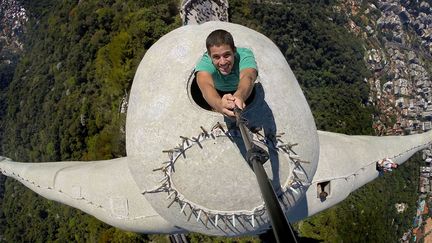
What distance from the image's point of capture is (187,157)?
16.8 ft

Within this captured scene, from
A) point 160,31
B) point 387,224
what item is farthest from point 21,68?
point 387,224

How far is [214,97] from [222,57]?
0.42m

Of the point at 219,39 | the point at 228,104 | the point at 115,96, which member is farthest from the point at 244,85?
the point at 115,96

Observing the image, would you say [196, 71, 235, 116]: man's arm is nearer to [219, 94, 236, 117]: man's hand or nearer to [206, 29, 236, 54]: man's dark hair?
[219, 94, 236, 117]: man's hand

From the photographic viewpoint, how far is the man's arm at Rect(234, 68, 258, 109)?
365cm

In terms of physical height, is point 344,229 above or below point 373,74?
below

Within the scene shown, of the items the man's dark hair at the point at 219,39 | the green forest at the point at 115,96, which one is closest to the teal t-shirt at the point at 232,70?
the man's dark hair at the point at 219,39

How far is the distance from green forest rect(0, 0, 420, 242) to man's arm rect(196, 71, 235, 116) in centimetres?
1208

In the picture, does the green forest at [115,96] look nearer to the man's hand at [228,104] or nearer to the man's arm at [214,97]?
the man's arm at [214,97]

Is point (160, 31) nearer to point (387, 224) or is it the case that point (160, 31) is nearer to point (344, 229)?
point (344, 229)

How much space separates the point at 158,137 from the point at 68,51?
2141 centimetres

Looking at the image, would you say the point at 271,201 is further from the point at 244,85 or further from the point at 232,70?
the point at 232,70

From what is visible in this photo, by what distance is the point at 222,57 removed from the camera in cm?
364

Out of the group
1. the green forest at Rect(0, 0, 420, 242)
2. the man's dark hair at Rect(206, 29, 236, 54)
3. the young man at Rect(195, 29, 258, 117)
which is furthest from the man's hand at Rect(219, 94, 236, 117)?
the green forest at Rect(0, 0, 420, 242)
